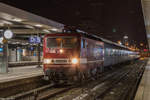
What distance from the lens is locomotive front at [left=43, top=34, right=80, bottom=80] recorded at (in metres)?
12.0

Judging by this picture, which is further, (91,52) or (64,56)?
(91,52)

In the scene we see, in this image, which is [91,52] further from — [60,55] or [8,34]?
[8,34]

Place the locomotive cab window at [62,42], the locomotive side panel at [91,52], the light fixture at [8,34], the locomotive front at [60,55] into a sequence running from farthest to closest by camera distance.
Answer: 1. the light fixture at [8,34]
2. the locomotive side panel at [91,52]
3. the locomotive cab window at [62,42]
4. the locomotive front at [60,55]

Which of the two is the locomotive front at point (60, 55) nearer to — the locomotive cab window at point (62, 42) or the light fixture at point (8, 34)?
the locomotive cab window at point (62, 42)

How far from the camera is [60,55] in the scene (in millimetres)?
12211

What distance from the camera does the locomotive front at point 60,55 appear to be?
472 inches

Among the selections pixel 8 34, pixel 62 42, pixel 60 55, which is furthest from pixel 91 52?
pixel 8 34

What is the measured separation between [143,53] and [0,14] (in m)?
104

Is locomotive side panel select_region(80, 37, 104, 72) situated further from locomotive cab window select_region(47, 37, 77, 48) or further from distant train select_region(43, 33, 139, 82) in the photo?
locomotive cab window select_region(47, 37, 77, 48)

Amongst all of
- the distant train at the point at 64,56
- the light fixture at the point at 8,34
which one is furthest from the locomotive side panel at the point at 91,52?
the light fixture at the point at 8,34

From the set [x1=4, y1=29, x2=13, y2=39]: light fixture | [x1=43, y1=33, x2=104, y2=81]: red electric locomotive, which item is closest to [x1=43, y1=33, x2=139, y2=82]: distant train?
[x1=43, y1=33, x2=104, y2=81]: red electric locomotive

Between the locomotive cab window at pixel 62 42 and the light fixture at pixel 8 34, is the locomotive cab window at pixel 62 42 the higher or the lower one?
the lower one

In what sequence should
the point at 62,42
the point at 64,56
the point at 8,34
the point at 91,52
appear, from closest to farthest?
the point at 64,56, the point at 62,42, the point at 8,34, the point at 91,52

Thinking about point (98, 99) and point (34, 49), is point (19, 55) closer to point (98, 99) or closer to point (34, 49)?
point (34, 49)
